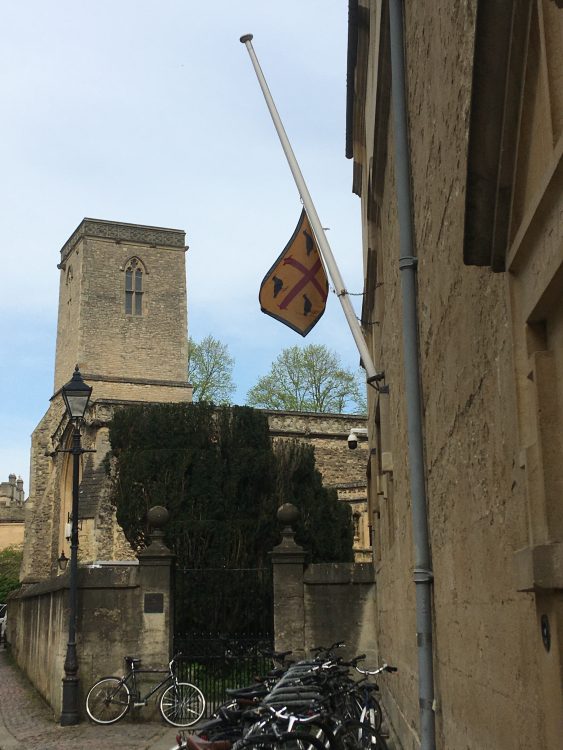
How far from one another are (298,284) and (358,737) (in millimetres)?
5437

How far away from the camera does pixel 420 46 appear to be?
17.7 ft

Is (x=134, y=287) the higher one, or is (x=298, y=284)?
(x=134, y=287)

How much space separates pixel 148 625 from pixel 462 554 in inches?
345

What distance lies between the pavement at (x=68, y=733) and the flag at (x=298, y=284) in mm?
4798

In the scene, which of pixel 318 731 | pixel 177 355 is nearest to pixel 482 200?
pixel 318 731

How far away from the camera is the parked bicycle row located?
5758 millimetres

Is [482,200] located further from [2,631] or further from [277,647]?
[2,631]

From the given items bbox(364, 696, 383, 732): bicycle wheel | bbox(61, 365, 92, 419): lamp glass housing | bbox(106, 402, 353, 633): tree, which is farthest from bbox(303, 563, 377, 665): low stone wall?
bbox(364, 696, 383, 732): bicycle wheel

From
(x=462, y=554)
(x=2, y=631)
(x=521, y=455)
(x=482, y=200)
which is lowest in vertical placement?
(x=2, y=631)

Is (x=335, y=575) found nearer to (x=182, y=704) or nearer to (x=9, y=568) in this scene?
(x=182, y=704)

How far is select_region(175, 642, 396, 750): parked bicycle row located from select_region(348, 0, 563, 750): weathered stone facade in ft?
1.81

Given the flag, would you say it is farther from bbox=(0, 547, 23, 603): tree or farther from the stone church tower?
bbox=(0, 547, 23, 603): tree

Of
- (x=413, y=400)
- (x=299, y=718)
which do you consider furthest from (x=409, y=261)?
(x=299, y=718)

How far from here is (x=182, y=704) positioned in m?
11.6
